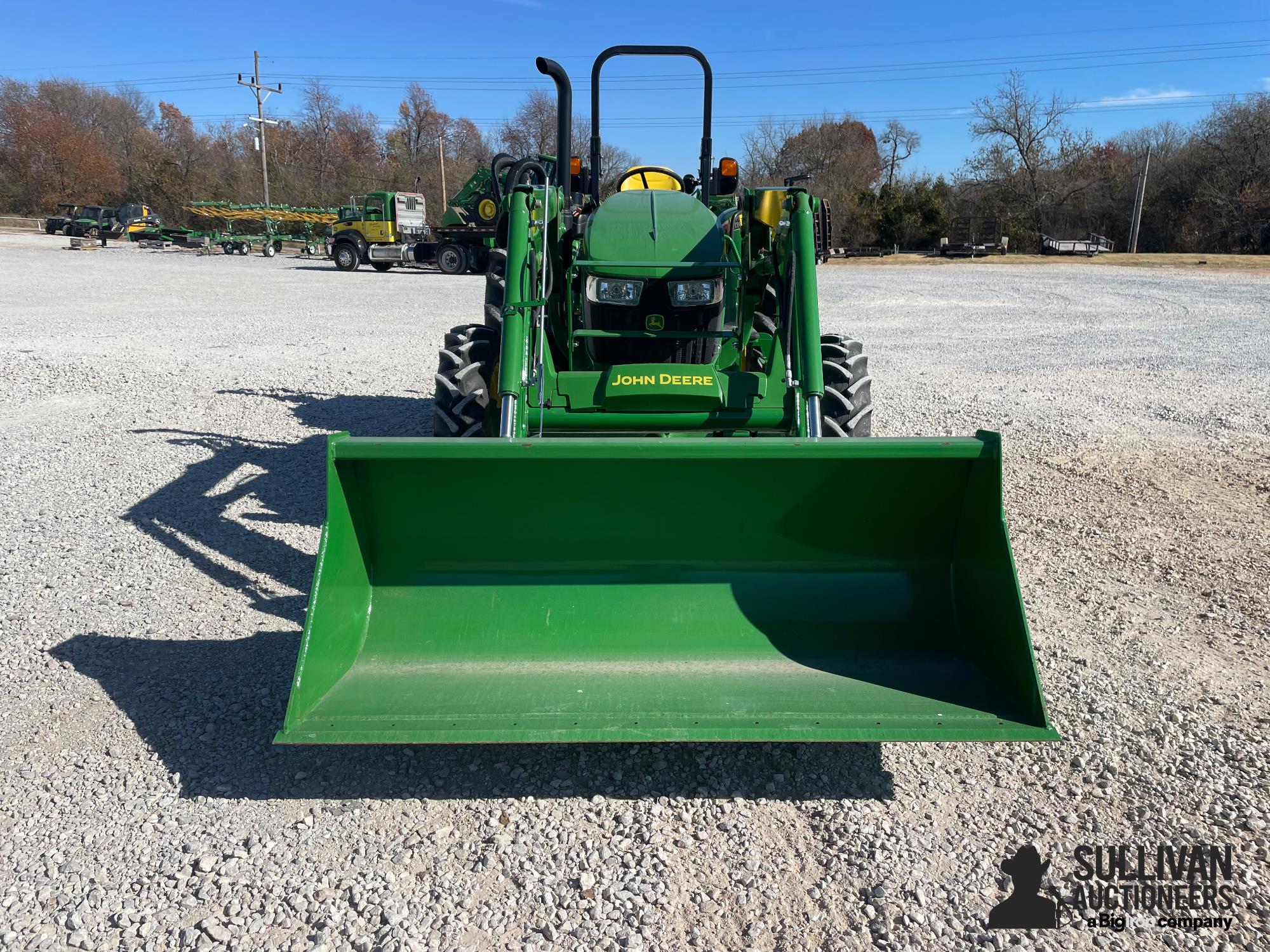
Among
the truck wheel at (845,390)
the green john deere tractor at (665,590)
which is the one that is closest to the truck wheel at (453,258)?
the truck wheel at (845,390)

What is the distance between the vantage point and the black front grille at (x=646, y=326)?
4.79 meters

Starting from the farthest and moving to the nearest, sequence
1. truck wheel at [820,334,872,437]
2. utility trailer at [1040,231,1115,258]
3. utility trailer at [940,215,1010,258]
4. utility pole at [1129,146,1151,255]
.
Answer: utility pole at [1129,146,1151,255] < utility trailer at [940,215,1010,258] < utility trailer at [1040,231,1115,258] < truck wheel at [820,334,872,437]

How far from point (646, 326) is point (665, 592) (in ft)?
6.49

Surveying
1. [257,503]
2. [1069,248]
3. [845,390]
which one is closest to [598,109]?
[845,390]

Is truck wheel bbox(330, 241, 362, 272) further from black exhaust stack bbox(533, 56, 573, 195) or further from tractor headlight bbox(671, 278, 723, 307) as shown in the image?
tractor headlight bbox(671, 278, 723, 307)

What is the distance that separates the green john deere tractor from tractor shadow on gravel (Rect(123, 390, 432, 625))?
1.07 m

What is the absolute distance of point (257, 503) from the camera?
5.38m

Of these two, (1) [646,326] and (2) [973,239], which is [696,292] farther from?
(2) [973,239]

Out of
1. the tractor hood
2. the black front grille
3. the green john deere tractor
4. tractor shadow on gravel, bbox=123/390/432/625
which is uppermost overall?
the tractor hood

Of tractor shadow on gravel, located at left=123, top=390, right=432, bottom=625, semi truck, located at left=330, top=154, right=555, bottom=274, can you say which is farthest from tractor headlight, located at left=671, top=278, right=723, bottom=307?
semi truck, located at left=330, top=154, right=555, bottom=274

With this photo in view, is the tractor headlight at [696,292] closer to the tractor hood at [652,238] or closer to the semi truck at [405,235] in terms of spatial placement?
the tractor hood at [652,238]

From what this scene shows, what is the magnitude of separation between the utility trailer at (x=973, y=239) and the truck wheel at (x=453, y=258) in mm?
19052

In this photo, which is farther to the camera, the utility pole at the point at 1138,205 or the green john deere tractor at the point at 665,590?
the utility pole at the point at 1138,205

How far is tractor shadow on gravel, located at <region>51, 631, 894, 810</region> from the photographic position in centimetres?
280
